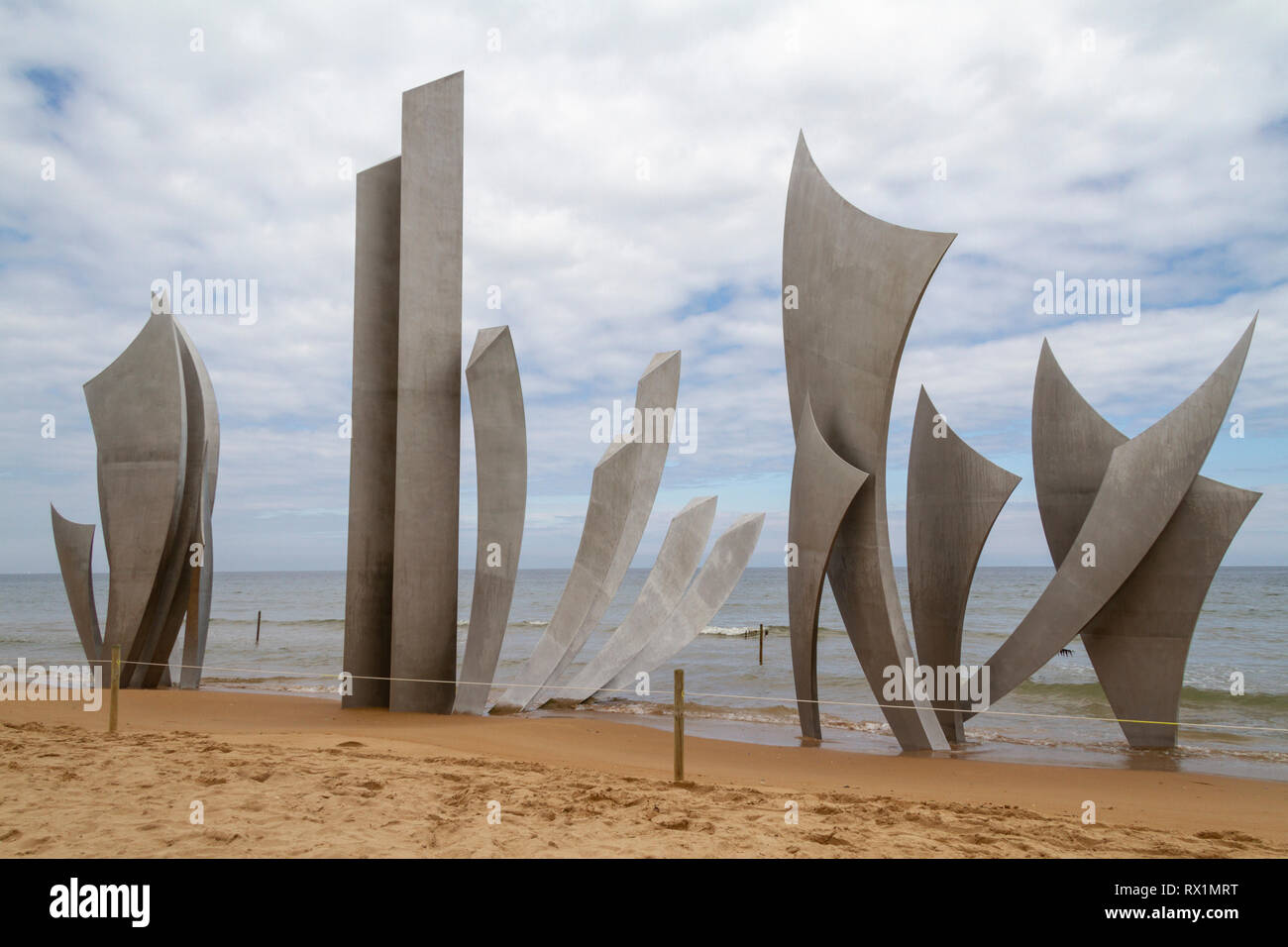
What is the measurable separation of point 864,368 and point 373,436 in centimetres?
591

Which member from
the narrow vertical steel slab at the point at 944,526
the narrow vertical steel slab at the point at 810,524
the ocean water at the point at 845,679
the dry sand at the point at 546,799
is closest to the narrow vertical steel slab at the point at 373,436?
the dry sand at the point at 546,799

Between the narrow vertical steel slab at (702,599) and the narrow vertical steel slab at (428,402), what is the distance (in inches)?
135

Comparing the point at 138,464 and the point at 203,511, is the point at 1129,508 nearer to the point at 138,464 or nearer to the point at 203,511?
the point at 203,511

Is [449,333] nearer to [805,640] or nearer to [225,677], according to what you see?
[805,640]

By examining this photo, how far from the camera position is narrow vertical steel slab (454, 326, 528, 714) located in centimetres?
995

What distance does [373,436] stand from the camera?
10.8m

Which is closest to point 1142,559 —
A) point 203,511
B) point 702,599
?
point 702,599

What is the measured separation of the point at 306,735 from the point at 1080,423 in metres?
8.50

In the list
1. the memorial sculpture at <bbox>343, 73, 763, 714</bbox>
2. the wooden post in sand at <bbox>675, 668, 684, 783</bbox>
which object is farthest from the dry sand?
the memorial sculpture at <bbox>343, 73, 763, 714</bbox>

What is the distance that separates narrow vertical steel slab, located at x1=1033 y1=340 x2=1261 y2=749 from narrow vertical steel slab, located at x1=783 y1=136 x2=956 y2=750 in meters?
2.13

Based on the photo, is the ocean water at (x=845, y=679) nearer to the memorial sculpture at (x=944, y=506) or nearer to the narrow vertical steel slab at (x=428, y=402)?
the memorial sculpture at (x=944, y=506)

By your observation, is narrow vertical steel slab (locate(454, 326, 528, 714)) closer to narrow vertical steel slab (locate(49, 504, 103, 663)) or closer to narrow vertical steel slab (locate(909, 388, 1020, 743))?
narrow vertical steel slab (locate(909, 388, 1020, 743))
